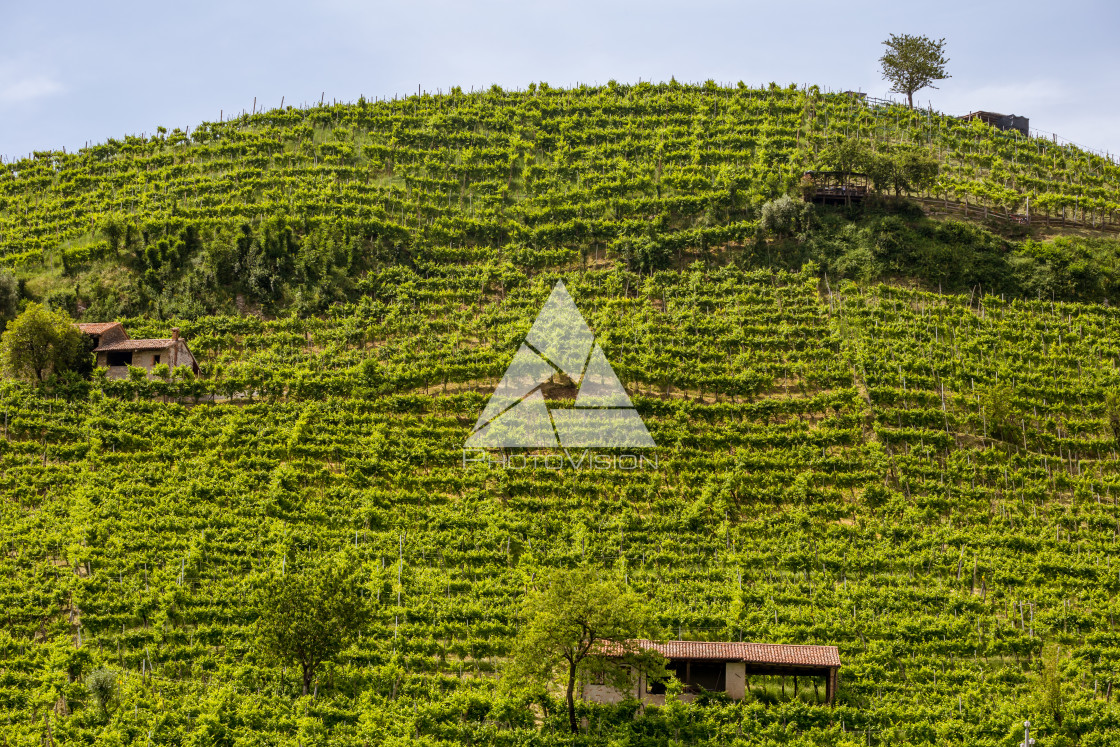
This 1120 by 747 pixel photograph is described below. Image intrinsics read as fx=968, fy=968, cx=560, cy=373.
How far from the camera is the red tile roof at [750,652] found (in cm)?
2514

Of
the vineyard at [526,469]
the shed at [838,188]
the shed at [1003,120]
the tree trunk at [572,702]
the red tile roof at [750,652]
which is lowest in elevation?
the tree trunk at [572,702]

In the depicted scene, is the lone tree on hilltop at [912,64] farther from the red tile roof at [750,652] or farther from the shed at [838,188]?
the red tile roof at [750,652]

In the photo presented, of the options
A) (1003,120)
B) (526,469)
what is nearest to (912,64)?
(1003,120)

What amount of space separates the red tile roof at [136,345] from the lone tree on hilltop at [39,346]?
2.64ft

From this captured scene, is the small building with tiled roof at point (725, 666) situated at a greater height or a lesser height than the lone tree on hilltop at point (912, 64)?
lesser

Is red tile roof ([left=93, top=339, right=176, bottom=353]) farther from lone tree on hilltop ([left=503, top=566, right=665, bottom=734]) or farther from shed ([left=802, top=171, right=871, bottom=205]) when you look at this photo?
shed ([left=802, top=171, right=871, bottom=205])

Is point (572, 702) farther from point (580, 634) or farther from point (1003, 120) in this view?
point (1003, 120)

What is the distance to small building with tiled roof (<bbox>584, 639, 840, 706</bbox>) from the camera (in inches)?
993

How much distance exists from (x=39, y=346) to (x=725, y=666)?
2985 cm

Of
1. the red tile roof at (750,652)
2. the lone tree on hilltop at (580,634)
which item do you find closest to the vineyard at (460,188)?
the red tile roof at (750,652)

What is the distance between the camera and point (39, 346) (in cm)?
3884

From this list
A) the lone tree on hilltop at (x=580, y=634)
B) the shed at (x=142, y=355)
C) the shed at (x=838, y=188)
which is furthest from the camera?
the shed at (x=838, y=188)

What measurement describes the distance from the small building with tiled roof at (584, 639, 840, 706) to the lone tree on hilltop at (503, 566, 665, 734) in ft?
1.61

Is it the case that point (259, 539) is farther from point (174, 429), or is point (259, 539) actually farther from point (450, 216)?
point (450, 216)
